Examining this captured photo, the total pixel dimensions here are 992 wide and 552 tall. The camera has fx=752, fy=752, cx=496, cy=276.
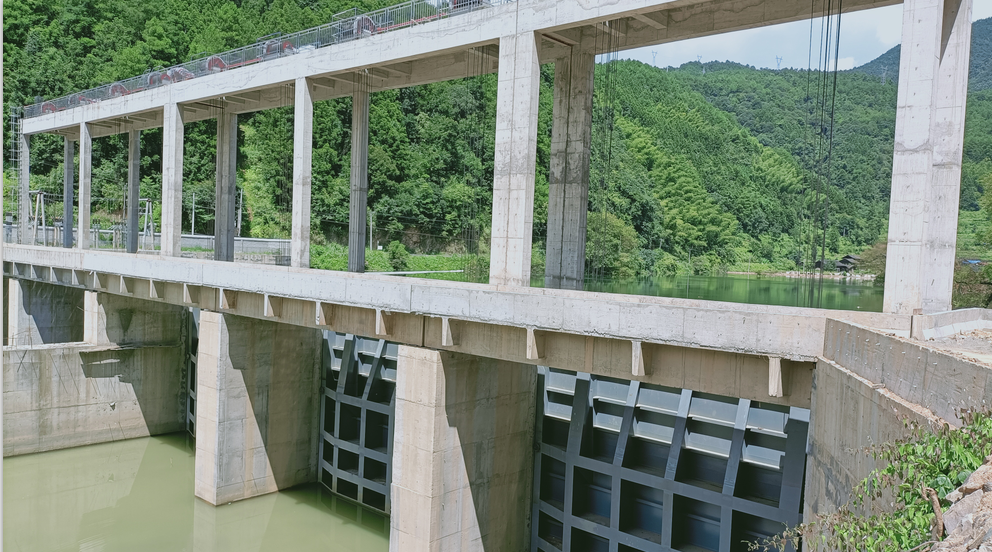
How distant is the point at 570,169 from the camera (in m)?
18.5

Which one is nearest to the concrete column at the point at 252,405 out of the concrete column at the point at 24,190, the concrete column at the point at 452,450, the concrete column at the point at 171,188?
the concrete column at the point at 452,450

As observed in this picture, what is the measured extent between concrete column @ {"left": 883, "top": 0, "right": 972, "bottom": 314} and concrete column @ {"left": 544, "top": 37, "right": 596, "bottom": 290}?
26.4 ft

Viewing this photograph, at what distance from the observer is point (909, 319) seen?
32.4 ft

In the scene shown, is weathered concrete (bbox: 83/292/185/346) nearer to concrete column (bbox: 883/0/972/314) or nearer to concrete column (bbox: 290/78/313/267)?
concrete column (bbox: 290/78/313/267)

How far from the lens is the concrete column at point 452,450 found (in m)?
14.4

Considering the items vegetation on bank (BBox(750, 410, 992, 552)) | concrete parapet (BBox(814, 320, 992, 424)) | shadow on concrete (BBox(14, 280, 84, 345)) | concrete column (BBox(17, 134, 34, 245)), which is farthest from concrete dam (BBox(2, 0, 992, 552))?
concrete column (BBox(17, 134, 34, 245))

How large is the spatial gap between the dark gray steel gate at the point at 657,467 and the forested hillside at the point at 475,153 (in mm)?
27716

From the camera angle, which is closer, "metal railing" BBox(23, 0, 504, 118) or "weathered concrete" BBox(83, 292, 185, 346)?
"metal railing" BBox(23, 0, 504, 118)

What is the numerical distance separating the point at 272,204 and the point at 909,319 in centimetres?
5519

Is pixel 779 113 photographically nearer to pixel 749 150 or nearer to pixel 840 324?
pixel 749 150

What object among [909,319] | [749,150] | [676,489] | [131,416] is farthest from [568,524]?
[749,150]

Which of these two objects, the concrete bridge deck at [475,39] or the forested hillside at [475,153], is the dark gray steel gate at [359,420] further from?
the forested hillside at [475,153]

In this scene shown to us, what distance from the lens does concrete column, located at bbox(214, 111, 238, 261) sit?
100 ft

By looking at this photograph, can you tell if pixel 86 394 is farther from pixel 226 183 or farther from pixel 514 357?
pixel 514 357
